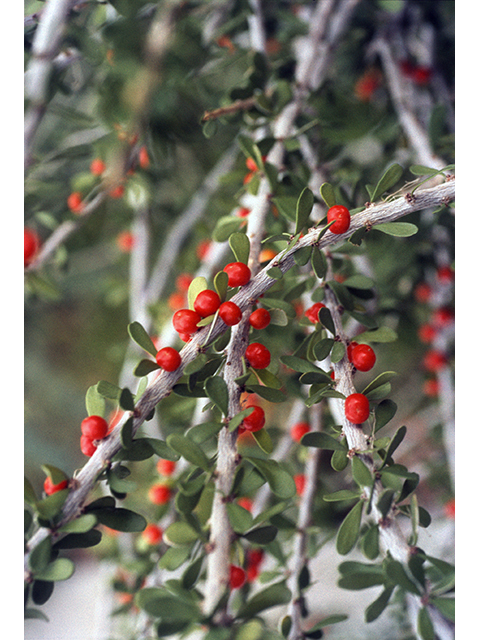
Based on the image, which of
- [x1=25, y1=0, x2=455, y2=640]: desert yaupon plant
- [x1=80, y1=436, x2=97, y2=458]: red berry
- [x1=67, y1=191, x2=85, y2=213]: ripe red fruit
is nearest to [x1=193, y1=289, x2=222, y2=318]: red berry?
[x1=25, y1=0, x2=455, y2=640]: desert yaupon plant

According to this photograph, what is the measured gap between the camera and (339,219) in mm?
276

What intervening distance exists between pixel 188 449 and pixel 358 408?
99mm

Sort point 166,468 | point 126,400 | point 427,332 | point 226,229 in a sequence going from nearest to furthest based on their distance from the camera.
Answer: point 126,400, point 226,229, point 166,468, point 427,332

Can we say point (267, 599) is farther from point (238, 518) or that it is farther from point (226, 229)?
point (226, 229)

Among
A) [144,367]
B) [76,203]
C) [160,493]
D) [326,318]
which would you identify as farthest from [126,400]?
[76,203]

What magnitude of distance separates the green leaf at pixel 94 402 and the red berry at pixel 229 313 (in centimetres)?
10

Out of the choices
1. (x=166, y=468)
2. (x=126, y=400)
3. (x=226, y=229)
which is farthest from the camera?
(x=166, y=468)

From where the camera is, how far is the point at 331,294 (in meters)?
0.33

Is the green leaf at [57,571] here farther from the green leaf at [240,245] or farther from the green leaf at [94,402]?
the green leaf at [240,245]

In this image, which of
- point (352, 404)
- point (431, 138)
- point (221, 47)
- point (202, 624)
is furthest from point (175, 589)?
point (221, 47)

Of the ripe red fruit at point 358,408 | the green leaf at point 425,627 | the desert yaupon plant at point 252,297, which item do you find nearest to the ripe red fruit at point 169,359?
the desert yaupon plant at point 252,297

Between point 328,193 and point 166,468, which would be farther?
point 166,468
